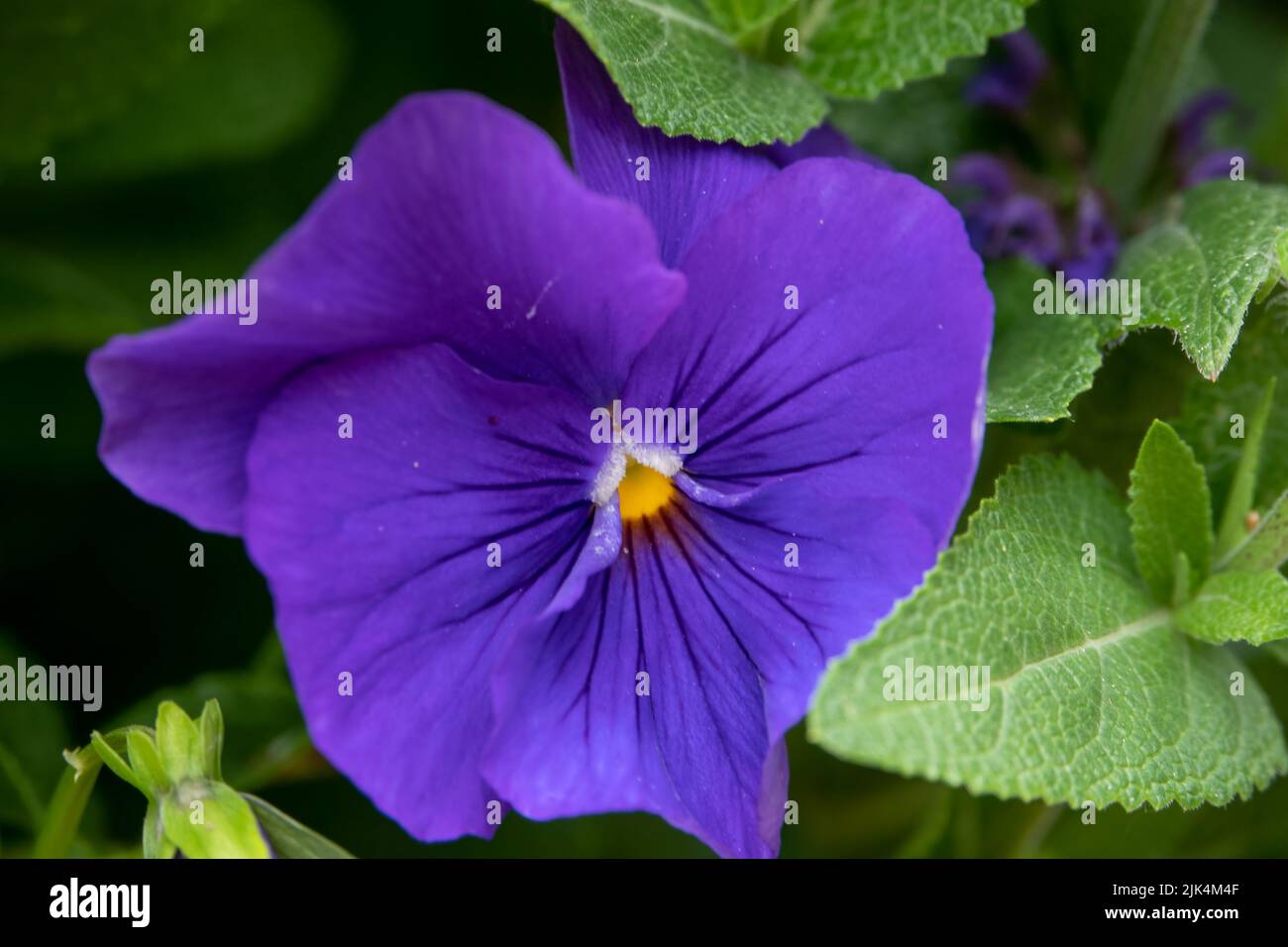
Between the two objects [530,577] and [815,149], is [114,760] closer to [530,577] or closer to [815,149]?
[530,577]

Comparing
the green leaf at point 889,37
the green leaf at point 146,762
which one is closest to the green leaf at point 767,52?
the green leaf at point 889,37

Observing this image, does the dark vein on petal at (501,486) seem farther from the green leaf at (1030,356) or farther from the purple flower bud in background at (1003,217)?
the purple flower bud in background at (1003,217)

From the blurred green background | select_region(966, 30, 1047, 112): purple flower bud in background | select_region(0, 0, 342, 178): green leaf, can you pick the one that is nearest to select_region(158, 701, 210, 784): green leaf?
the blurred green background

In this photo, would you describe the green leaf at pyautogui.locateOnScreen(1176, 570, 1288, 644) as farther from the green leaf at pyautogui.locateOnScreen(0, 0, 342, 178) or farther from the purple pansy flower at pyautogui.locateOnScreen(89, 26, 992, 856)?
the green leaf at pyautogui.locateOnScreen(0, 0, 342, 178)
